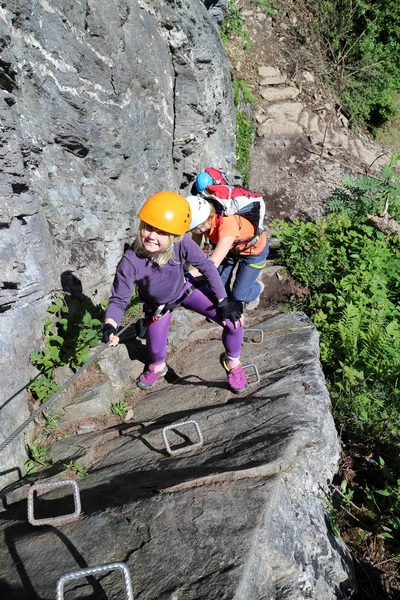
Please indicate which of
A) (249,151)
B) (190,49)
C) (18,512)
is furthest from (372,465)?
(249,151)

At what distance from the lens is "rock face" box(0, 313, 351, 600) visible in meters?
2.07

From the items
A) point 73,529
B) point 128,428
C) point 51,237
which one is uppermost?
point 51,237

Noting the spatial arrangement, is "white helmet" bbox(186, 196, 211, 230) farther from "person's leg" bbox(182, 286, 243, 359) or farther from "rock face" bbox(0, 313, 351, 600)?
"rock face" bbox(0, 313, 351, 600)

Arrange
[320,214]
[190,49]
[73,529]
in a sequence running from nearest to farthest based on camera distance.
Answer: [73,529] → [190,49] → [320,214]

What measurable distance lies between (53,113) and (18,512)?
393 cm

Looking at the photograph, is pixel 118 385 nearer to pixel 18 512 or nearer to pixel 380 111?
pixel 18 512

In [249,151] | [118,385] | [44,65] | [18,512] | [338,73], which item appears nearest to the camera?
[18,512]

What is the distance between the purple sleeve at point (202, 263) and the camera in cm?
388

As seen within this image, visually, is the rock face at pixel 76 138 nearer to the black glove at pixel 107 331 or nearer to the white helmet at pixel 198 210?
the black glove at pixel 107 331

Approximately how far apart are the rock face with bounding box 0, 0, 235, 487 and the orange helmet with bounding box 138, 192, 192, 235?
4.75 feet

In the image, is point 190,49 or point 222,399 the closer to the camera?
point 222,399

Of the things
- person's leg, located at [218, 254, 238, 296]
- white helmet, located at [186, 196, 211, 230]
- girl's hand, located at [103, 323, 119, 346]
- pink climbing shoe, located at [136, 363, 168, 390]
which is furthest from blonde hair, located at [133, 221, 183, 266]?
person's leg, located at [218, 254, 238, 296]

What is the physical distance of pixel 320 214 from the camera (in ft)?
39.2

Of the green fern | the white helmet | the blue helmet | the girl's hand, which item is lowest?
the green fern
